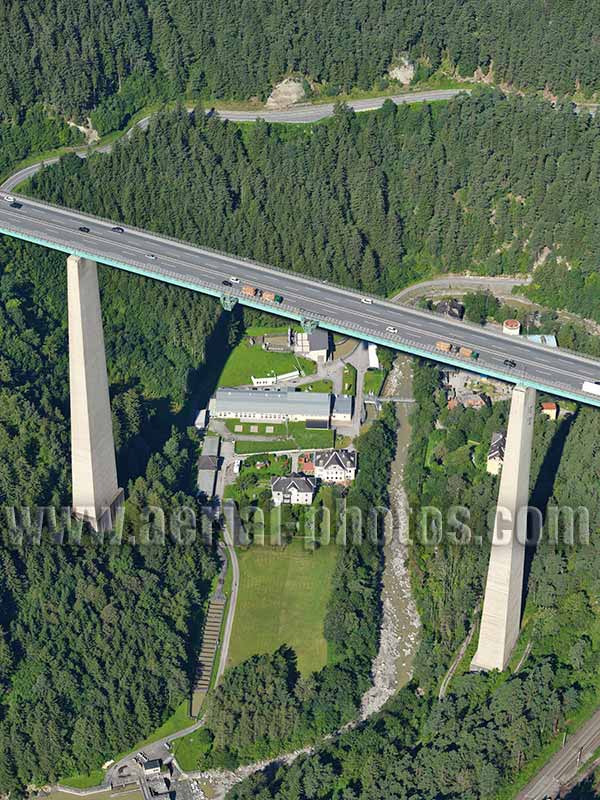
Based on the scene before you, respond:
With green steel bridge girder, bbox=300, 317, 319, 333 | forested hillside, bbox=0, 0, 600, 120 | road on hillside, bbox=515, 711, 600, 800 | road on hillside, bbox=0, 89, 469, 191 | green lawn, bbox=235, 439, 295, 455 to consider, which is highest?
forested hillside, bbox=0, 0, 600, 120

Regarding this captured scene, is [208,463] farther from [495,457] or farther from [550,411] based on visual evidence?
[550,411]

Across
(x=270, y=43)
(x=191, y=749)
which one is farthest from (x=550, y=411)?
→ (x=270, y=43)

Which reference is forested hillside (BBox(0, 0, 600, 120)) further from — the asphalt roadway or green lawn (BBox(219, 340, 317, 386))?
the asphalt roadway

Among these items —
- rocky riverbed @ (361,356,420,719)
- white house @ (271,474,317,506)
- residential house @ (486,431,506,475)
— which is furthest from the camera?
residential house @ (486,431,506,475)

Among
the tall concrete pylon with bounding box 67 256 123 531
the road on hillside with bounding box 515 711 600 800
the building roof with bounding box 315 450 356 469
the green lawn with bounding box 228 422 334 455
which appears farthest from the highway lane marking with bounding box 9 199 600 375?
the road on hillside with bounding box 515 711 600 800

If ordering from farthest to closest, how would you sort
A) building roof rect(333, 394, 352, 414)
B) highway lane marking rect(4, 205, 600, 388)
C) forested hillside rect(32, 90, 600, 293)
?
1. forested hillside rect(32, 90, 600, 293)
2. building roof rect(333, 394, 352, 414)
3. highway lane marking rect(4, 205, 600, 388)

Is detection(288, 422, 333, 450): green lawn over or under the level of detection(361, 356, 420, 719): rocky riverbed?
over

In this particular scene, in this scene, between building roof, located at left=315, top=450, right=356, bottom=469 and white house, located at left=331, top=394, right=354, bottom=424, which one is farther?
white house, located at left=331, top=394, right=354, bottom=424

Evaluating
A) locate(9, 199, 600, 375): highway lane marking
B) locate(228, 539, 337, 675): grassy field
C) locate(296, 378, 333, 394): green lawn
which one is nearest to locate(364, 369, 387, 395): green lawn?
locate(296, 378, 333, 394): green lawn
